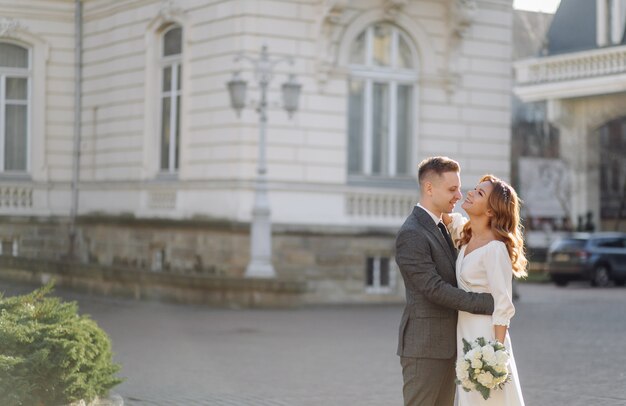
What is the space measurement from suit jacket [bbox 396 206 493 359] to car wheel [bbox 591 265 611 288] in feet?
102

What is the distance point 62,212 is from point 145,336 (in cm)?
1318

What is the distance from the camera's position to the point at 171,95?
28.3m

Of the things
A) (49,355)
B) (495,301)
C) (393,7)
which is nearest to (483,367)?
(495,301)

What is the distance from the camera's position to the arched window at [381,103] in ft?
89.9

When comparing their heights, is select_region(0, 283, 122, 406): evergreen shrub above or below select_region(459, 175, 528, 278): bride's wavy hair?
below

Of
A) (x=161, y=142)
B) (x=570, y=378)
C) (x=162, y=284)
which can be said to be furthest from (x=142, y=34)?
(x=570, y=378)

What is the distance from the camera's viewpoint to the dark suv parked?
37844 millimetres

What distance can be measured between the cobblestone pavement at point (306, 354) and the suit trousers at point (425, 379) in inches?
189

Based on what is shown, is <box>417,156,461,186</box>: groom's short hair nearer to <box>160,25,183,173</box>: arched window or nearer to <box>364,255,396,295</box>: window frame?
<box>364,255,396,295</box>: window frame

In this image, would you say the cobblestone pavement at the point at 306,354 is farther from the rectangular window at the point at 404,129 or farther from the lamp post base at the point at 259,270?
the rectangular window at the point at 404,129

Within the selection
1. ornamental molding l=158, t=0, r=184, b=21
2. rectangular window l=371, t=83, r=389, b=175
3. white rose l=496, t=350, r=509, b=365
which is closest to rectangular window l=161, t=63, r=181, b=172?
ornamental molding l=158, t=0, r=184, b=21

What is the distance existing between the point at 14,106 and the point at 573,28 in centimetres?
→ 2218

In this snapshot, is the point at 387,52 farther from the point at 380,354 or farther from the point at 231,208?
the point at 380,354

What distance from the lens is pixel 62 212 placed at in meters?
31.6
